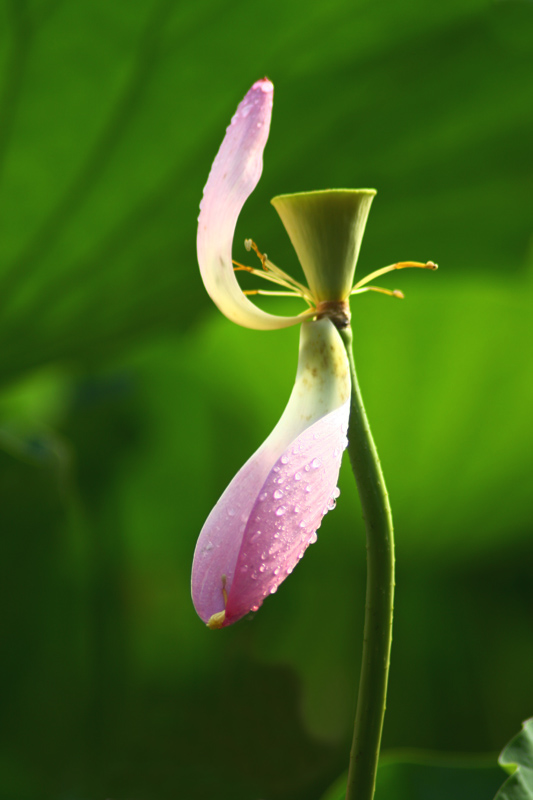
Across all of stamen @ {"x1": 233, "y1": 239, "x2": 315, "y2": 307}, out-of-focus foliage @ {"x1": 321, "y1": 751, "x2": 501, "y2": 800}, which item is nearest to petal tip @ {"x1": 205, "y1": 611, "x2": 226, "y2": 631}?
stamen @ {"x1": 233, "y1": 239, "x2": 315, "y2": 307}

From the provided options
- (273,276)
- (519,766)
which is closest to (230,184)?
(273,276)

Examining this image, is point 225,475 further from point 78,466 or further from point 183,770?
point 183,770

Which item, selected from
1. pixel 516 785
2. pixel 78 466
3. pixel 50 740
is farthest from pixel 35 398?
pixel 516 785

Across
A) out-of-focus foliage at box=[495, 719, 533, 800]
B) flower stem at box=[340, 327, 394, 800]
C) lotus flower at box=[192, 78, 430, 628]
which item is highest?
lotus flower at box=[192, 78, 430, 628]

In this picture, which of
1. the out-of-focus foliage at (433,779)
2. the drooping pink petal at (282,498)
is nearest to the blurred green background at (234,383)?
the out-of-focus foliage at (433,779)

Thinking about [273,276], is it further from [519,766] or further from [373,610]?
[519,766]

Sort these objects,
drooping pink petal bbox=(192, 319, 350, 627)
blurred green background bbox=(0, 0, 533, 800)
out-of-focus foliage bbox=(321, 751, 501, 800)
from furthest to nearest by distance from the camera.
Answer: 1. blurred green background bbox=(0, 0, 533, 800)
2. out-of-focus foliage bbox=(321, 751, 501, 800)
3. drooping pink petal bbox=(192, 319, 350, 627)

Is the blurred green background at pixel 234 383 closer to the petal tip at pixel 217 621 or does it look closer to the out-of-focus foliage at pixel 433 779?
the out-of-focus foliage at pixel 433 779

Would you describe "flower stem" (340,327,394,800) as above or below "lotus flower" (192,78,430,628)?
below

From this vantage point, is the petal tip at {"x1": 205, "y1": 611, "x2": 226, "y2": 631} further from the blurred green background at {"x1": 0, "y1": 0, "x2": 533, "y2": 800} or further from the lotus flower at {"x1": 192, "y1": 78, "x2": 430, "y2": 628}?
the blurred green background at {"x1": 0, "y1": 0, "x2": 533, "y2": 800}
